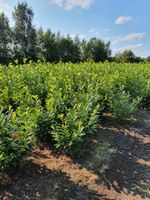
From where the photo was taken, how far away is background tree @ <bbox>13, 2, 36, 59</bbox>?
34.1 meters

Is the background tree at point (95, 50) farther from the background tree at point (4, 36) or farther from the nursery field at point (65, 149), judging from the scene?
the nursery field at point (65, 149)

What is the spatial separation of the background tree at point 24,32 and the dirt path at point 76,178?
31747 millimetres

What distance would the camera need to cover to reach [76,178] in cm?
324

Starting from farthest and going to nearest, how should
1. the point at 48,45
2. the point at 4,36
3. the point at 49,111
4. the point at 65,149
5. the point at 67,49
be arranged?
1. the point at 67,49
2. the point at 48,45
3. the point at 4,36
4. the point at 49,111
5. the point at 65,149

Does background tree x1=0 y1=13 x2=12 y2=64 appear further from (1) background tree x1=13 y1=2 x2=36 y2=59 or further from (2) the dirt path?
(2) the dirt path

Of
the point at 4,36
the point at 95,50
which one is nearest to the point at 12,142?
the point at 4,36

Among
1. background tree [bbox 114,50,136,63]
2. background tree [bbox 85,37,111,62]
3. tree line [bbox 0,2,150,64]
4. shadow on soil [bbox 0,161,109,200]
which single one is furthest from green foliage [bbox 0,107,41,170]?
background tree [bbox 85,37,111,62]

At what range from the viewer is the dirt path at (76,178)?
292cm

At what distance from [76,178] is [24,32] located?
34.4m

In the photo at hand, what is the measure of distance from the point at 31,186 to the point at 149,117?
13.4ft

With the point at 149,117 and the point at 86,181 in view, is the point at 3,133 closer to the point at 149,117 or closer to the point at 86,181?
the point at 86,181

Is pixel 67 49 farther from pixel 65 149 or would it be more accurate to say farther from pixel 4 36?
pixel 65 149

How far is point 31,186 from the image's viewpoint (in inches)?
116

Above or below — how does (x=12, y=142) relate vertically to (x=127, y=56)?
below
